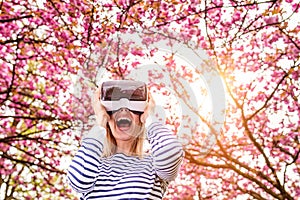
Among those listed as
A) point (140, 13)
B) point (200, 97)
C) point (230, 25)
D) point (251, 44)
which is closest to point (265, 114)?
point (251, 44)

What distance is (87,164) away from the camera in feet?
6.22

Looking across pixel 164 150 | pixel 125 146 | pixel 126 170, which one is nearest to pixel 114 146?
pixel 125 146

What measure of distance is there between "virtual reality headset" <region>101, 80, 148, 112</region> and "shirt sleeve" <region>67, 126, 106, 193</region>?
4.6 inches

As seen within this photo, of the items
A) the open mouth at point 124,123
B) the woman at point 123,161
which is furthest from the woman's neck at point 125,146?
the open mouth at point 124,123

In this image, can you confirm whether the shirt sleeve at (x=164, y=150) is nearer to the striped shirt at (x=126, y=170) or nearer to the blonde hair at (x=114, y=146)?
the striped shirt at (x=126, y=170)

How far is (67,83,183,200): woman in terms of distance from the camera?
1.85 meters

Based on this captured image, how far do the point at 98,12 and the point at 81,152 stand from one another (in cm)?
308

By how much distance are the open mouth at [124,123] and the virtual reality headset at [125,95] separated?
41 millimetres

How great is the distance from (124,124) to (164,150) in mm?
175

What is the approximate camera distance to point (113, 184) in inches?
73.8

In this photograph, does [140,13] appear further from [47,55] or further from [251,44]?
[251,44]

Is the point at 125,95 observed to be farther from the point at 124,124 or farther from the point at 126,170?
the point at 126,170

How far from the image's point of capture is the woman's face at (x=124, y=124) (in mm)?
1898

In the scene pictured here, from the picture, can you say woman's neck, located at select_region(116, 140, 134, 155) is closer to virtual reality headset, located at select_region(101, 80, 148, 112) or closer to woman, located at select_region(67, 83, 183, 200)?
woman, located at select_region(67, 83, 183, 200)
